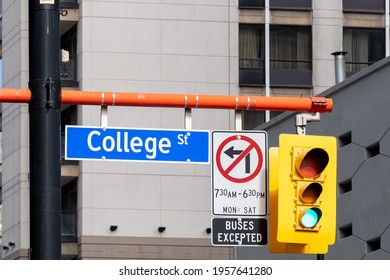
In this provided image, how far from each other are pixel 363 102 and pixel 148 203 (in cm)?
1322

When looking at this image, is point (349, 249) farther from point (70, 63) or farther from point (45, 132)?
point (45, 132)

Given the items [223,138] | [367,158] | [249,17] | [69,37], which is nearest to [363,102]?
[367,158]

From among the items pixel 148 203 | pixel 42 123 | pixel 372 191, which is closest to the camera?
pixel 42 123

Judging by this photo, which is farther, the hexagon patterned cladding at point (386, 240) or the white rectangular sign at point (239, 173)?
the hexagon patterned cladding at point (386, 240)

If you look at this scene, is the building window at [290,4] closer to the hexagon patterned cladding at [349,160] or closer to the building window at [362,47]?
the building window at [362,47]

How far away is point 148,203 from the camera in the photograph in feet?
184

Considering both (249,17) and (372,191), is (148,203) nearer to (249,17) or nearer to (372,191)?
(249,17)

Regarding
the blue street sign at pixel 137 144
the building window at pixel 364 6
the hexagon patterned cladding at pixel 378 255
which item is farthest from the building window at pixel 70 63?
the blue street sign at pixel 137 144

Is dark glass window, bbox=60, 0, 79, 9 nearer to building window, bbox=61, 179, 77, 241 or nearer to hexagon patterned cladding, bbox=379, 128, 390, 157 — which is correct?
building window, bbox=61, 179, 77, 241

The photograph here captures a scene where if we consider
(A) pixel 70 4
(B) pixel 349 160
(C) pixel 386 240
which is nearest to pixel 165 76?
(A) pixel 70 4

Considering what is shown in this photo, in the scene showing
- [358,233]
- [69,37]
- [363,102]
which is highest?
[69,37]

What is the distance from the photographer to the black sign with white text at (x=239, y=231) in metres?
14.4

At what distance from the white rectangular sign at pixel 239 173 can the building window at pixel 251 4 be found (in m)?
43.2

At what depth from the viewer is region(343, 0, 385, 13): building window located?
5794cm
